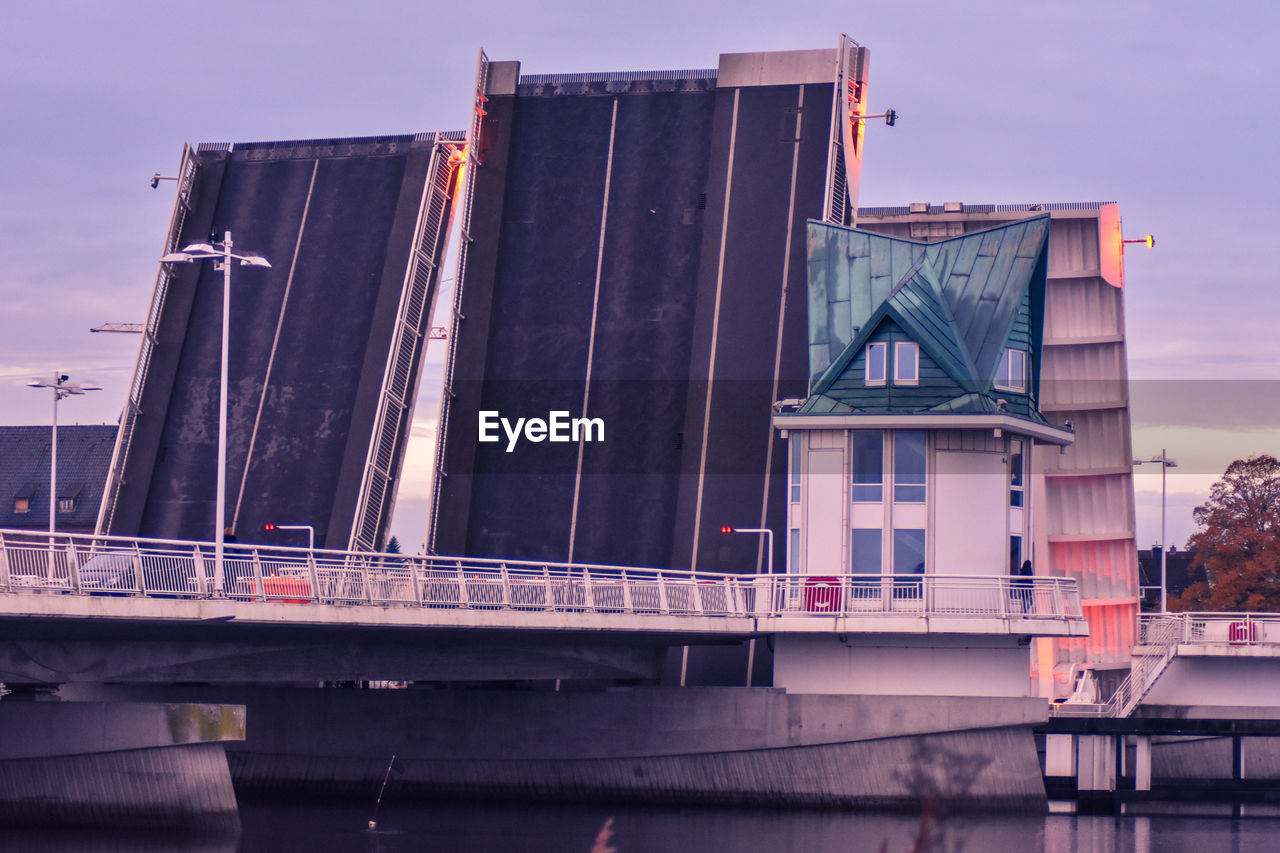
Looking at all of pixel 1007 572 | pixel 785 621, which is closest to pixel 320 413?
pixel 785 621

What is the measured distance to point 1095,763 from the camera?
3284cm

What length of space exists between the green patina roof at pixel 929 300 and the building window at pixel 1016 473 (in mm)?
695

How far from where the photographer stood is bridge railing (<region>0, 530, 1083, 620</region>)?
18984 millimetres

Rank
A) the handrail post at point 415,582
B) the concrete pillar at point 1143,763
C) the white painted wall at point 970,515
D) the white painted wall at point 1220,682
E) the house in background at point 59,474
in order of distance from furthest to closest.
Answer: the house in background at point 59,474
the concrete pillar at point 1143,763
the white painted wall at point 1220,682
the white painted wall at point 970,515
the handrail post at point 415,582

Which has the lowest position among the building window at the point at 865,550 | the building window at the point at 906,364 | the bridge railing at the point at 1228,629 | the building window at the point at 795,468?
the bridge railing at the point at 1228,629

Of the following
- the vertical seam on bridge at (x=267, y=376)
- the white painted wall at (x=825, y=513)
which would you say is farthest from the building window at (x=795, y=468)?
the vertical seam on bridge at (x=267, y=376)

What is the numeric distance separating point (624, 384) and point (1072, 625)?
8.93 metres

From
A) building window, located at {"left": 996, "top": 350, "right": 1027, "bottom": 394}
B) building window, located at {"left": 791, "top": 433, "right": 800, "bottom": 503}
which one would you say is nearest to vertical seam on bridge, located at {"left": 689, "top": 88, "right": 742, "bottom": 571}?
building window, located at {"left": 791, "top": 433, "right": 800, "bottom": 503}

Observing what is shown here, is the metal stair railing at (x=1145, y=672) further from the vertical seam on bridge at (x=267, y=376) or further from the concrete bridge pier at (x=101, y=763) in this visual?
the concrete bridge pier at (x=101, y=763)

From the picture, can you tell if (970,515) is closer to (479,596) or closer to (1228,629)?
(1228,629)

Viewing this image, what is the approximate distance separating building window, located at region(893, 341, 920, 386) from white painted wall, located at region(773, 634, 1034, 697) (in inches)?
160

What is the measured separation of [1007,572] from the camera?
2814 cm

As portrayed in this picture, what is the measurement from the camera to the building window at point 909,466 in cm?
2809

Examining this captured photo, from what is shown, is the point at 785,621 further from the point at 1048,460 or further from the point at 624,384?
the point at 1048,460
